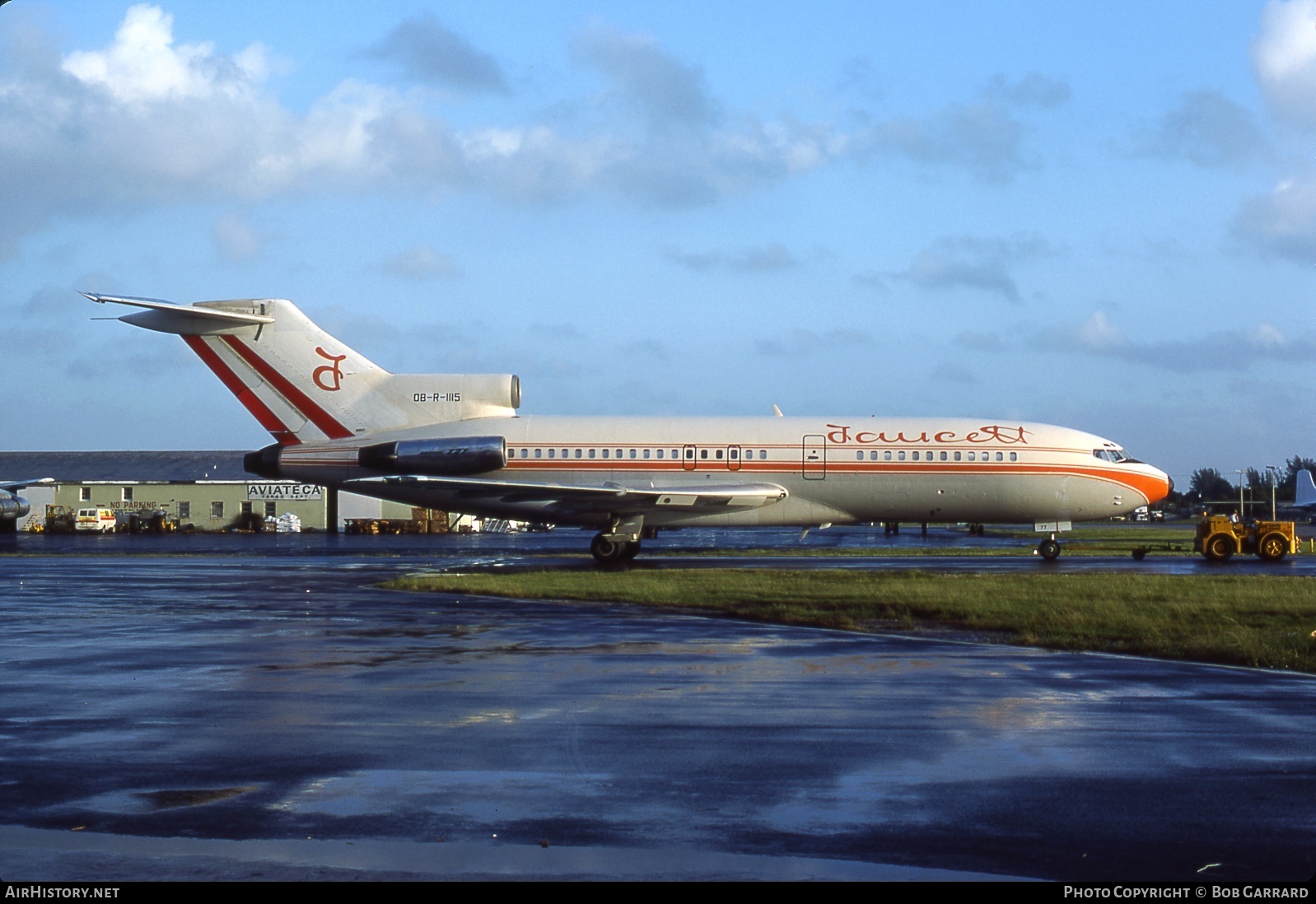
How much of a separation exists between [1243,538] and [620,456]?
19.6 metres

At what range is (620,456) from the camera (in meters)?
35.4

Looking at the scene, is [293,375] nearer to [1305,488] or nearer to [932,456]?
[932,456]

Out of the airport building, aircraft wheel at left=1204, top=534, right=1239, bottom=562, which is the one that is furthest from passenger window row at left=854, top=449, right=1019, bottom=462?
the airport building

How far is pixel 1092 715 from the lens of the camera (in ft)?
33.9

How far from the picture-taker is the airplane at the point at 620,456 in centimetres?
3509

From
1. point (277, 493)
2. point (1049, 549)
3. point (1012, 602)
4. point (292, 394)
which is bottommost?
point (1012, 602)

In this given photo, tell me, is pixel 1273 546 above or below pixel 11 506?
below

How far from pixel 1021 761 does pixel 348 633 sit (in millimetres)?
10698

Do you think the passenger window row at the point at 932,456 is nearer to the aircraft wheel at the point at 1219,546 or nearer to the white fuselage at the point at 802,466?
the white fuselage at the point at 802,466

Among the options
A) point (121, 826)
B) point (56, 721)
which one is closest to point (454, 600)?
point (56, 721)

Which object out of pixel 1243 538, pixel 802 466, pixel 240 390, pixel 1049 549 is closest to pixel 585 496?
pixel 802 466

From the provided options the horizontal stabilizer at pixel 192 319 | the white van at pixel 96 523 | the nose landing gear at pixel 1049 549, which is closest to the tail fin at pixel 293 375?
the horizontal stabilizer at pixel 192 319

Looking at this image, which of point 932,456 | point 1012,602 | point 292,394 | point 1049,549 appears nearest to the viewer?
point 1012,602

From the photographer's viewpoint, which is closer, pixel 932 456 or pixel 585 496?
pixel 585 496
